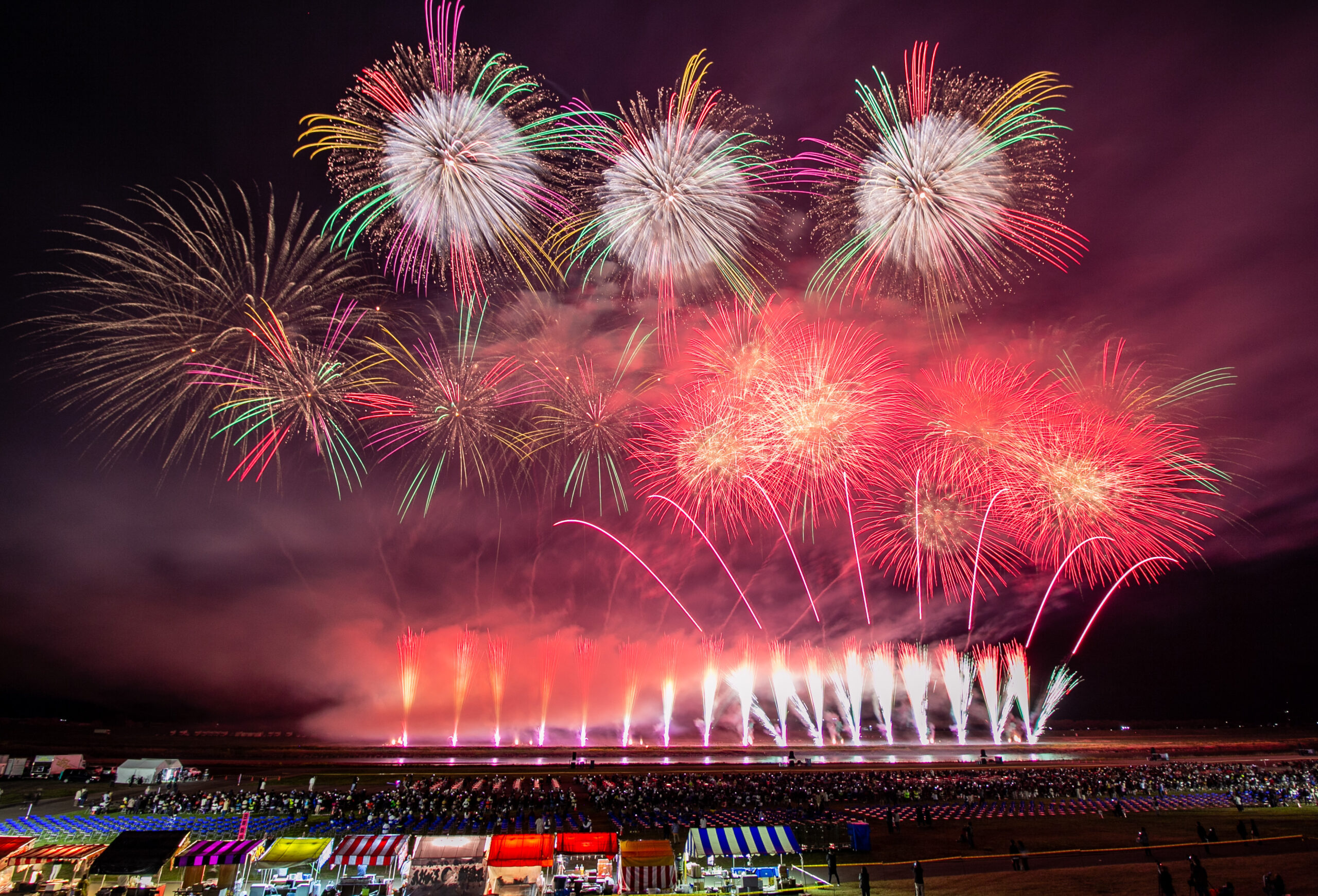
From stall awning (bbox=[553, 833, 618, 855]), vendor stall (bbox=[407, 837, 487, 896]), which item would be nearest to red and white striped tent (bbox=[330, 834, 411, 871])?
vendor stall (bbox=[407, 837, 487, 896])

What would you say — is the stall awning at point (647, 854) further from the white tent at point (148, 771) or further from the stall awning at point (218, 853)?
the white tent at point (148, 771)

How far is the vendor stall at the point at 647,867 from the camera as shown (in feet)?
73.7

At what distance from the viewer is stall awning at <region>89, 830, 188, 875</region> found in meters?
21.2

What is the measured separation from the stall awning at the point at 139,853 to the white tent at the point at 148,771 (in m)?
32.5

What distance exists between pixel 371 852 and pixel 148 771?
38577 millimetres

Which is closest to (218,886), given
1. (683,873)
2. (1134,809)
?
(683,873)

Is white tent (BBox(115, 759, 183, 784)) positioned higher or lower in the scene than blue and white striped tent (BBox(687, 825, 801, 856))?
higher

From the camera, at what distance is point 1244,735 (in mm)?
109875

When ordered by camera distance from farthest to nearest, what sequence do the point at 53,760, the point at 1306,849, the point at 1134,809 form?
the point at 53,760, the point at 1134,809, the point at 1306,849

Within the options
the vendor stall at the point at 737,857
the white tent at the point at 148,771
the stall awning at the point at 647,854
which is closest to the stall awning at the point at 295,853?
the stall awning at the point at 647,854

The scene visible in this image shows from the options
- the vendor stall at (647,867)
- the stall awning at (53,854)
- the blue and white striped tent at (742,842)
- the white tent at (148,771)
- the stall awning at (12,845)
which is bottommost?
the vendor stall at (647,867)

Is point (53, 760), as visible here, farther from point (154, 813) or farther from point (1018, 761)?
point (1018, 761)

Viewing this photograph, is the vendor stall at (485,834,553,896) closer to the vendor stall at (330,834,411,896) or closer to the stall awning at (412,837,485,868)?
the stall awning at (412,837,485,868)

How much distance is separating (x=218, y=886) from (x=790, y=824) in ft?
82.2
